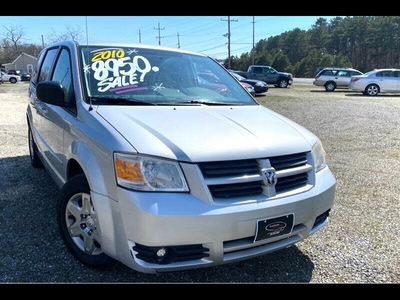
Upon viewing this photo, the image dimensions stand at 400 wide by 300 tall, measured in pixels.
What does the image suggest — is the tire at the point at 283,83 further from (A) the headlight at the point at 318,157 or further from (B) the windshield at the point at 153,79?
(A) the headlight at the point at 318,157

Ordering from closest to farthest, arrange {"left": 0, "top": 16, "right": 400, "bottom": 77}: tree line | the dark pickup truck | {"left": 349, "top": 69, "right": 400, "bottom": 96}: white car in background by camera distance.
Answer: {"left": 349, "top": 69, "right": 400, "bottom": 96}: white car in background → the dark pickup truck → {"left": 0, "top": 16, "right": 400, "bottom": 77}: tree line

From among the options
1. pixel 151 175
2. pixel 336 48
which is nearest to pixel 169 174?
pixel 151 175

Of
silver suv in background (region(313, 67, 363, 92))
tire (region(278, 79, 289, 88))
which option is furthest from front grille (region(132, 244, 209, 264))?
tire (region(278, 79, 289, 88))

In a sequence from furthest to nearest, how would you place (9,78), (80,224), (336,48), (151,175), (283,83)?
1. (336,48)
2. (9,78)
3. (283,83)
4. (80,224)
5. (151,175)

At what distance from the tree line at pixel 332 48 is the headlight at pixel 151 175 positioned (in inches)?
2165

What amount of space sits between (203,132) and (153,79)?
1042 mm

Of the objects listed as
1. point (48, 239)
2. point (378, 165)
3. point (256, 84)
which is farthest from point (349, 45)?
point (48, 239)

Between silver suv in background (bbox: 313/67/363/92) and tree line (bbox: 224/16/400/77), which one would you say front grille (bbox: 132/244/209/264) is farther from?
tree line (bbox: 224/16/400/77)

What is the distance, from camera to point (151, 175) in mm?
2062

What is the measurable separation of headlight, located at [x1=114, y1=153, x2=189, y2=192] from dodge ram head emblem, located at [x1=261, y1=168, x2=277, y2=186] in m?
0.52

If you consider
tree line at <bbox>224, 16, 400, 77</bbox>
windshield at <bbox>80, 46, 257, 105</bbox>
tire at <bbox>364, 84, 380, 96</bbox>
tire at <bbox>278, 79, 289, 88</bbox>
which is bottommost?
tire at <bbox>364, 84, 380, 96</bbox>

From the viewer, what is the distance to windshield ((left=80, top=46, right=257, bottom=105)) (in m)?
2.89

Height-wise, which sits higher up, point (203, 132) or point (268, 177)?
point (203, 132)

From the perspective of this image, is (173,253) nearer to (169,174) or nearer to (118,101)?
(169,174)
